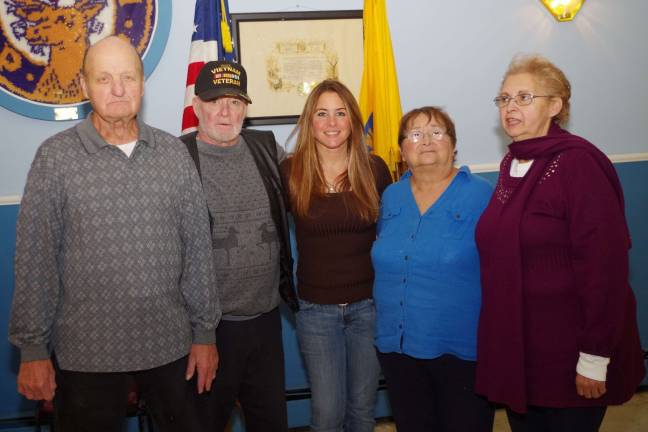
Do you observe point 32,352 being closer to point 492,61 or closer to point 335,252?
point 335,252

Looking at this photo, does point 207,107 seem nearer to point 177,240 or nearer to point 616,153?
point 177,240

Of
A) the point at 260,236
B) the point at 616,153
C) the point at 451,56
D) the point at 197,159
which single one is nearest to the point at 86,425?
the point at 260,236

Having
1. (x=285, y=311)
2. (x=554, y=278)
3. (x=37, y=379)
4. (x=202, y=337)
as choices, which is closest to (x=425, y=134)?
(x=554, y=278)

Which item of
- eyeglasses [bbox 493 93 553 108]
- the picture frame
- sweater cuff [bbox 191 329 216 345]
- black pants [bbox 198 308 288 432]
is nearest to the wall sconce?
the picture frame

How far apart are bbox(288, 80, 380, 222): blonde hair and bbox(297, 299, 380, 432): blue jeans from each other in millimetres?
385

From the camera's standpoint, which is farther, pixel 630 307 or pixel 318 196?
pixel 318 196

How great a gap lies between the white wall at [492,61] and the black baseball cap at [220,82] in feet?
2.61

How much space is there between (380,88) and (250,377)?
1.54m

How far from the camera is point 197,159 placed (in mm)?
1890

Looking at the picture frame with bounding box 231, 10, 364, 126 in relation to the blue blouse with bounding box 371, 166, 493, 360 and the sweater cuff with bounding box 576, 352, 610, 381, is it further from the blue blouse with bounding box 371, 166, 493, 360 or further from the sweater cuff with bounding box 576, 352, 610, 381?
the sweater cuff with bounding box 576, 352, 610, 381

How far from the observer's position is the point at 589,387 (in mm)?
1449

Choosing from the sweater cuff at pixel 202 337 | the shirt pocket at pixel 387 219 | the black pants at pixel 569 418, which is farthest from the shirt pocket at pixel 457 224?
the sweater cuff at pixel 202 337

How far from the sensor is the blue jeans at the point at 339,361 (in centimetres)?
199

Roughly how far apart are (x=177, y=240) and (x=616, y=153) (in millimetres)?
2698
